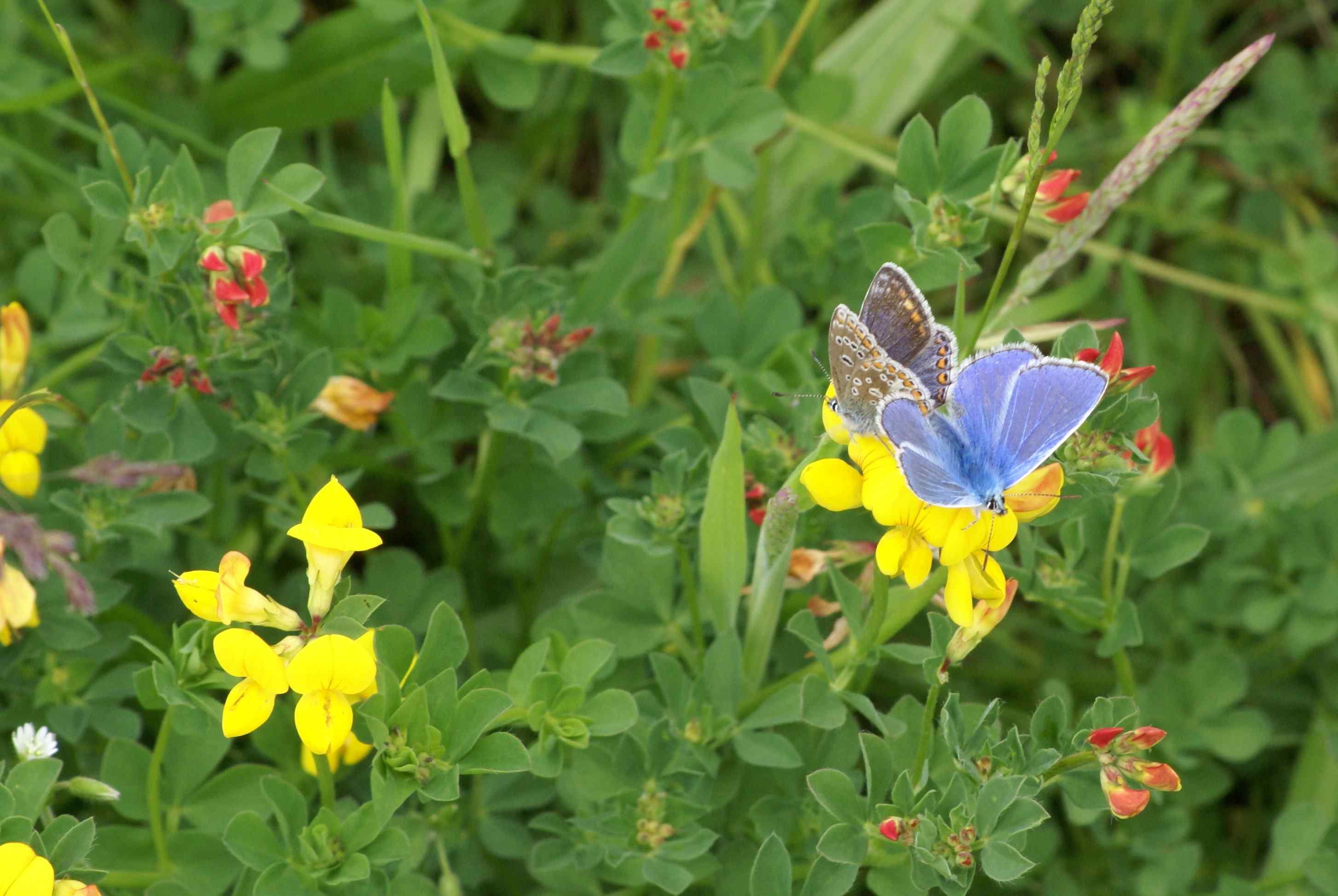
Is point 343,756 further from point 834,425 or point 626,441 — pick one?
point 834,425

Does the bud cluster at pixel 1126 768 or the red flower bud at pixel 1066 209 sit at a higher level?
the red flower bud at pixel 1066 209

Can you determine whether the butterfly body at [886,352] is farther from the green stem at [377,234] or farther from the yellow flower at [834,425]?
the green stem at [377,234]

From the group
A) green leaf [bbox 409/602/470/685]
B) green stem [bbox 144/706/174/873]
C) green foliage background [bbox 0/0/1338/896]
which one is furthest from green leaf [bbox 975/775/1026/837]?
green stem [bbox 144/706/174/873]

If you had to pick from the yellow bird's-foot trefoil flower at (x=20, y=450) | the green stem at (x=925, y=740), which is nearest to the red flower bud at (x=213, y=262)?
the yellow bird's-foot trefoil flower at (x=20, y=450)

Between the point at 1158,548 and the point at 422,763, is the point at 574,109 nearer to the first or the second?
the point at 1158,548

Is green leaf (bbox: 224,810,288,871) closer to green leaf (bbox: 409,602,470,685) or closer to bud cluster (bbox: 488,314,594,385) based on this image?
green leaf (bbox: 409,602,470,685)

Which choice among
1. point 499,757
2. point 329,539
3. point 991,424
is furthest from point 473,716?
point 991,424

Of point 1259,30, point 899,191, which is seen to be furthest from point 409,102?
point 1259,30
